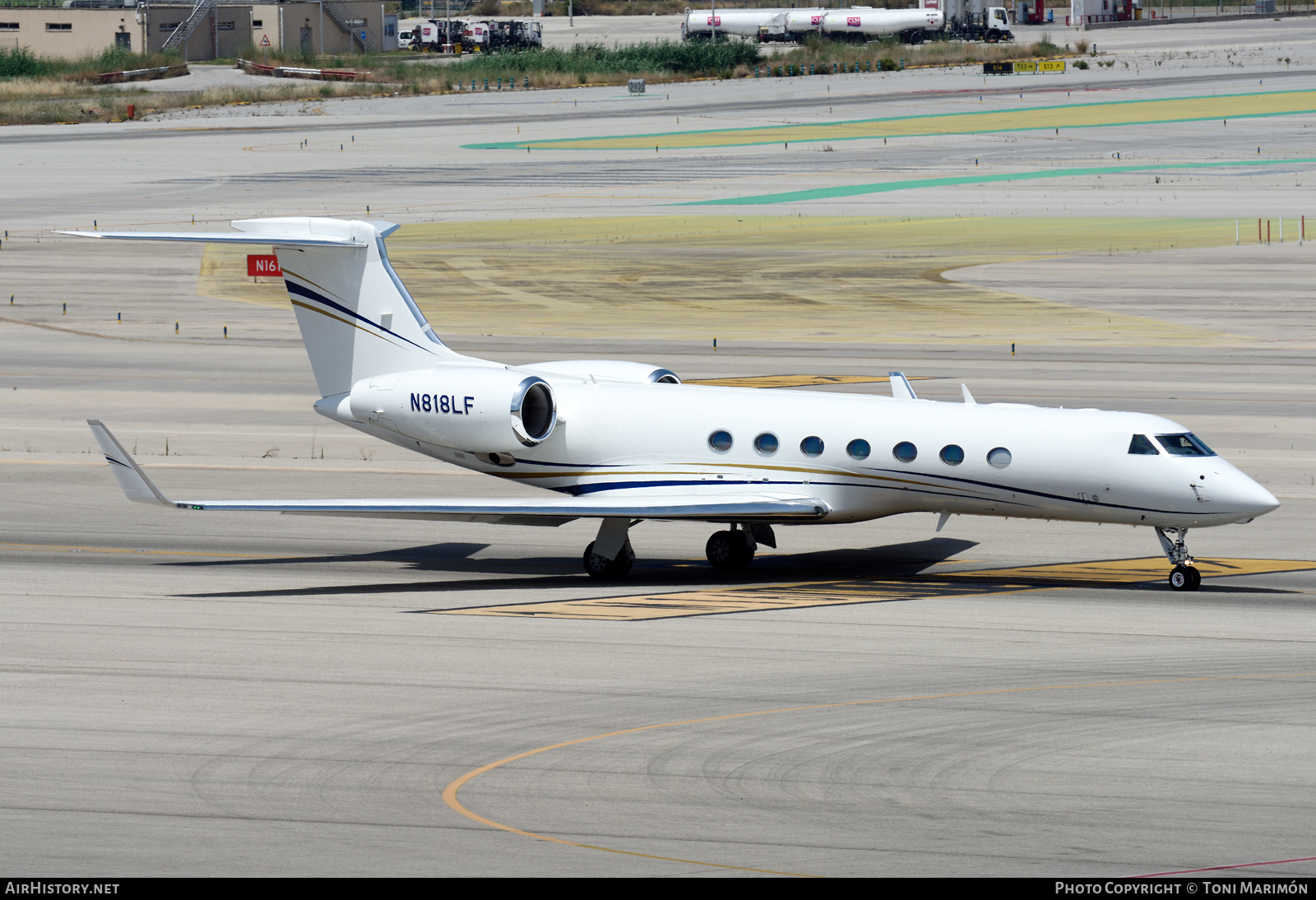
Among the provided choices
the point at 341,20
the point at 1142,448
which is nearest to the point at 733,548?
the point at 1142,448

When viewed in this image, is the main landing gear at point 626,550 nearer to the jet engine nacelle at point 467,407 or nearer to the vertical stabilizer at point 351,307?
the jet engine nacelle at point 467,407

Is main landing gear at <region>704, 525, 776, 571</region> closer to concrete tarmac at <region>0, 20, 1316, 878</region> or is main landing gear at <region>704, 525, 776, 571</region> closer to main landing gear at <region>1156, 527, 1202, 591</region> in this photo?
concrete tarmac at <region>0, 20, 1316, 878</region>

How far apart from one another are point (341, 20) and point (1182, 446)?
14945cm

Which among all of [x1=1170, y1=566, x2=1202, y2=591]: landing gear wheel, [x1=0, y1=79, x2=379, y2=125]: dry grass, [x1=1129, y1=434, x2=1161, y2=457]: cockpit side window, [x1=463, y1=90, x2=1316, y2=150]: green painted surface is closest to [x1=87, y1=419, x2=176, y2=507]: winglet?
[x1=1129, y1=434, x2=1161, y2=457]: cockpit side window

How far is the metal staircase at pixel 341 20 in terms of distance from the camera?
528ft

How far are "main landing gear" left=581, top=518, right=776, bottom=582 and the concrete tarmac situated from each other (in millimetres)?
328

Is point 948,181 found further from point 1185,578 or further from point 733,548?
point 1185,578

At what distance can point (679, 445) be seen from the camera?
25250mm

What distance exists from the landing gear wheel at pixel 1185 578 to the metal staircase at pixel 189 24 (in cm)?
14173

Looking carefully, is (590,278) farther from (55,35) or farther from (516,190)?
(55,35)

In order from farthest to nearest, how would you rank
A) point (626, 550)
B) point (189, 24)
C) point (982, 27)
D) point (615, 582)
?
point (982, 27) → point (189, 24) → point (626, 550) → point (615, 582)

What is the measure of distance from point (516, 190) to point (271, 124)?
35.8 metres

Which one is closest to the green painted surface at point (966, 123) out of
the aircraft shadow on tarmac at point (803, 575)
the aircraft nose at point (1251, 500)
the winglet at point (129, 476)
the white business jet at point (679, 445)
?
the white business jet at point (679, 445)

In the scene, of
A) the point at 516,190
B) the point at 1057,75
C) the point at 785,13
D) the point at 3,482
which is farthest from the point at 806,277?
the point at 785,13
